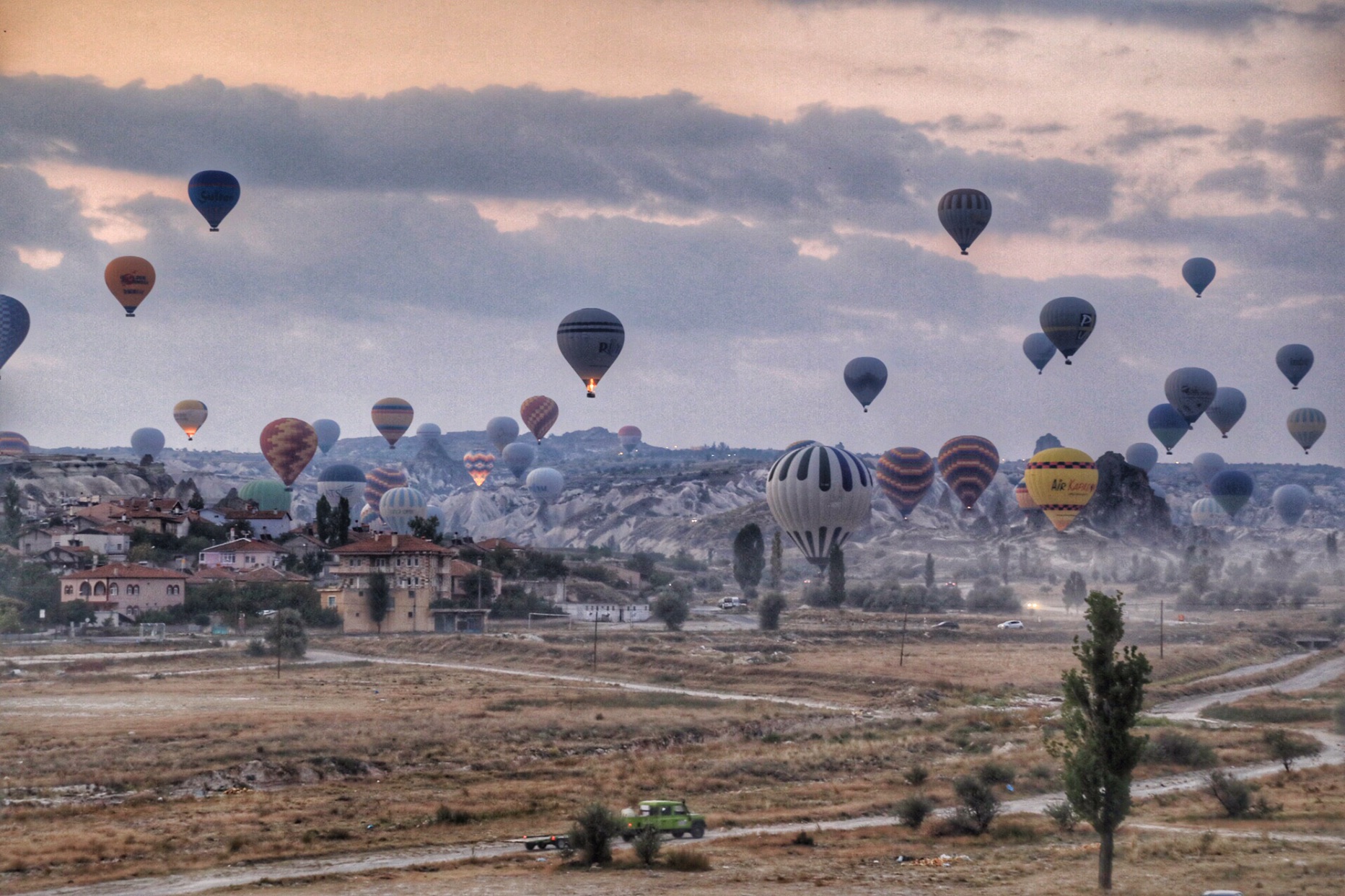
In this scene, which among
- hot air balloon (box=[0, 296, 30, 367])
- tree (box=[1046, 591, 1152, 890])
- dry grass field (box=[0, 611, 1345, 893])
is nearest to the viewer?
tree (box=[1046, 591, 1152, 890])

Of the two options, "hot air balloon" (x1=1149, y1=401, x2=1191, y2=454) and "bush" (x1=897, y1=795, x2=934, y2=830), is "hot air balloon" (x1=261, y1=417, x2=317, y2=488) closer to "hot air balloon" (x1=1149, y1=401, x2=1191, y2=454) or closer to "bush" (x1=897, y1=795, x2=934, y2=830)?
"hot air balloon" (x1=1149, y1=401, x2=1191, y2=454)

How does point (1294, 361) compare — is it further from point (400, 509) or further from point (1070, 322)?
point (400, 509)

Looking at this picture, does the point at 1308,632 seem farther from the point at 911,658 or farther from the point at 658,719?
the point at 658,719

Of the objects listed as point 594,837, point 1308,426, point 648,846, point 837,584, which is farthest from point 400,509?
point 648,846

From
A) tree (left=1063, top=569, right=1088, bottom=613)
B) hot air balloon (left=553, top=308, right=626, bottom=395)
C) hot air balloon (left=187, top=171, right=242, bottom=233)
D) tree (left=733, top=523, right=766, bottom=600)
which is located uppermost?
hot air balloon (left=187, top=171, right=242, bottom=233)

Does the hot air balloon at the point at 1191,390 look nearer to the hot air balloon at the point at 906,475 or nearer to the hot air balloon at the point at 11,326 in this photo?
the hot air balloon at the point at 906,475

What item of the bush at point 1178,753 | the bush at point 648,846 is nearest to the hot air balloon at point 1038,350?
the bush at point 1178,753

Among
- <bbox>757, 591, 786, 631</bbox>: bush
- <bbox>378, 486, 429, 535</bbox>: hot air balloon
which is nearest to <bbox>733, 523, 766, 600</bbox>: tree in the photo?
<bbox>378, 486, 429, 535</bbox>: hot air balloon
